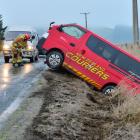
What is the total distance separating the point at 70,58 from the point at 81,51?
594 millimetres

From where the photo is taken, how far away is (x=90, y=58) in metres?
18.7

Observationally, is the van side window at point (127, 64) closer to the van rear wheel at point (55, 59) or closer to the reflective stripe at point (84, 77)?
the reflective stripe at point (84, 77)

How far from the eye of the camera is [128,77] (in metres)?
17.6

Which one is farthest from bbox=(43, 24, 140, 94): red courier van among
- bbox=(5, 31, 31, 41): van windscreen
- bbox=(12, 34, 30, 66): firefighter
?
bbox=(5, 31, 31, 41): van windscreen

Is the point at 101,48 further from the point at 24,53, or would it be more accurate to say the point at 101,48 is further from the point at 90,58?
the point at 24,53

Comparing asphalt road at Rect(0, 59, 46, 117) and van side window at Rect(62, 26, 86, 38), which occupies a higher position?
van side window at Rect(62, 26, 86, 38)

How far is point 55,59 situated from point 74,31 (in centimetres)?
128

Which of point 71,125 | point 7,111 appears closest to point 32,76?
point 7,111

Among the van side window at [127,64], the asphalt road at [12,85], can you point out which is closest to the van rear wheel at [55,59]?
the asphalt road at [12,85]

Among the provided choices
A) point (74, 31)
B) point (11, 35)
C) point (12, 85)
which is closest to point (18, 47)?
point (11, 35)

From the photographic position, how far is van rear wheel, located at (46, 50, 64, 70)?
19.9 m

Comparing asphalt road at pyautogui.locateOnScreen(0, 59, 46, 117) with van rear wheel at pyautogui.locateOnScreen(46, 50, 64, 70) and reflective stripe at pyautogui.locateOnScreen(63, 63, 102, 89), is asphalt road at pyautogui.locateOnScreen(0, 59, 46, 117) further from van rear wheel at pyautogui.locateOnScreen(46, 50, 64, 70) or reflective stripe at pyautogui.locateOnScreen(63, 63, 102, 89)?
reflective stripe at pyautogui.locateOnScreen(63, 63, 102, 89)

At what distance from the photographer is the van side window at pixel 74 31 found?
1927 cm

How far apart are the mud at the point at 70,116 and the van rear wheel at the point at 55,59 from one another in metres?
3.80
